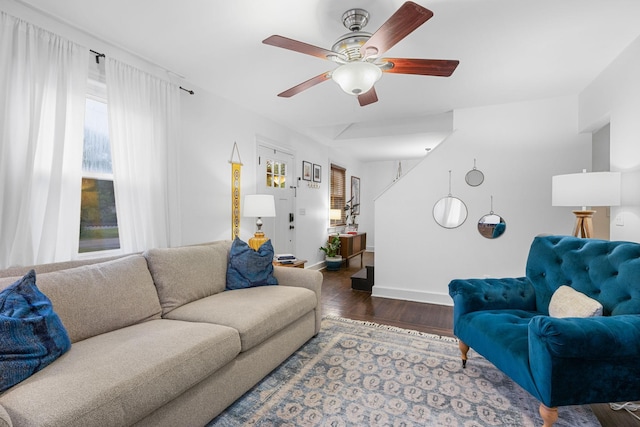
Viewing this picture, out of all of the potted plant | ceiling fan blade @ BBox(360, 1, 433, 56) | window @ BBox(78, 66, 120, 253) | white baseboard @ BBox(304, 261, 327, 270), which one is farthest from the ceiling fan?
the potted plant

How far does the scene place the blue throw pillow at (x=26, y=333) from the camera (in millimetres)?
1207

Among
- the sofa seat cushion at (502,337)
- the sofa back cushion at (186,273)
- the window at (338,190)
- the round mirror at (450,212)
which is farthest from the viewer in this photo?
the window at (338,190)

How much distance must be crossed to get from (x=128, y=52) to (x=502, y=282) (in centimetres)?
348

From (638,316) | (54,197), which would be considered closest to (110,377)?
(54,197)

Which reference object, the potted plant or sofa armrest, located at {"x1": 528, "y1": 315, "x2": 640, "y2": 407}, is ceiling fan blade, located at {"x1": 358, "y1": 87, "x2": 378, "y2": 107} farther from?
the potted plant

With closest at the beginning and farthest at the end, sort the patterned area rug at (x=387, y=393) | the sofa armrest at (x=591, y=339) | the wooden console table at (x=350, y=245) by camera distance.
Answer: the sofa armrest at (x=591, y=339) → the patterned area rug at (x=387, y=393) → the wooden console table at (x=350, y=245)

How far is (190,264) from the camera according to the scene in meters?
2.42

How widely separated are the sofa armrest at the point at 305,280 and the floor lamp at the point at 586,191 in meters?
2.20

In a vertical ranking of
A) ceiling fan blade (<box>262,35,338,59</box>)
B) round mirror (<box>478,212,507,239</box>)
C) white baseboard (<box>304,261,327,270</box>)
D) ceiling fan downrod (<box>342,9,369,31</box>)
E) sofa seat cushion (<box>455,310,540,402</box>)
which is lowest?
white baseboard (<box>304,261,327,270</box>)

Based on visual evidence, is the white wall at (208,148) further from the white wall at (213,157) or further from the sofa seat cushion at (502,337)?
the sofa seat cushion at (502,337)

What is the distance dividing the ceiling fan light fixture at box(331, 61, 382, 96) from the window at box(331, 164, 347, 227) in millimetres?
4671

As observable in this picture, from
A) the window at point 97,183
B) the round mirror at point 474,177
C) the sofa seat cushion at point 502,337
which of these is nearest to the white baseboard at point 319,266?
the round mirror at point 474,177

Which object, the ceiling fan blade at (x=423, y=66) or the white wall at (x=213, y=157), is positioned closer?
the ceiling fan blade at (x=423, y=66)

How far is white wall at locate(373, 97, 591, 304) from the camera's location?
361cm
